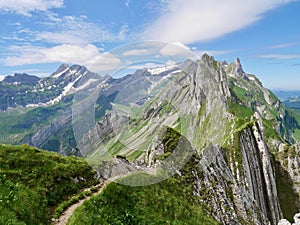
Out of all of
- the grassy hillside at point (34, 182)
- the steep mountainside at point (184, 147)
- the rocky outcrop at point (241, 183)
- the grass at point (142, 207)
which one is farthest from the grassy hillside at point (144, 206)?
the rocky outcrop at point (241, 183)

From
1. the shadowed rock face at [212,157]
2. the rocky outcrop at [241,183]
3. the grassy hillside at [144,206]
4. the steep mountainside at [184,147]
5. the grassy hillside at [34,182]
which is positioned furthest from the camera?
the rocky outcrop at [241,183]

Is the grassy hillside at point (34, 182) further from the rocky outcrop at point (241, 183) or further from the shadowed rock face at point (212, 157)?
the rocky outcrop at point (241, 183)

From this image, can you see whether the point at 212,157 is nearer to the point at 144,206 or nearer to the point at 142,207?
the point at 144,206

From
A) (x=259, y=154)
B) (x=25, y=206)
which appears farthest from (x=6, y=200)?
(x=259, y=154)

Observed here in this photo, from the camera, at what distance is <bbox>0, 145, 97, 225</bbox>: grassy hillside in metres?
16.5

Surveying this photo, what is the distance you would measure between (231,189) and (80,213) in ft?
114

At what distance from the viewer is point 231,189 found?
4538 centimetres

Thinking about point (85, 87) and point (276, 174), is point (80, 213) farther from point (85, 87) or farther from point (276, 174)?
point (276, 174)

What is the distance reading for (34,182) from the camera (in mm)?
20547

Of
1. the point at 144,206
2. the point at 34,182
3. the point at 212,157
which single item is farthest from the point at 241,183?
the point at 34,182

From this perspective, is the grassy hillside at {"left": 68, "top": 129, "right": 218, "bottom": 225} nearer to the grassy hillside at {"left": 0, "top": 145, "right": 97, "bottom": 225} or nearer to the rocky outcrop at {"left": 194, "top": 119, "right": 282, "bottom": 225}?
the grassy hillside at {"left": 0, "top": 145, "right": 97, "bottom": 225}

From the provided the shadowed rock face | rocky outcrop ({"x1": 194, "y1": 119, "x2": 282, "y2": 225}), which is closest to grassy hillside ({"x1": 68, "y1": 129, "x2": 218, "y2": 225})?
the shadowed rock face

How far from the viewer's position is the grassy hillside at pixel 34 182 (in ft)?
54.2

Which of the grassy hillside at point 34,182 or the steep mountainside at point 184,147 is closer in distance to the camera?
the steep mountainside at point 184,147
